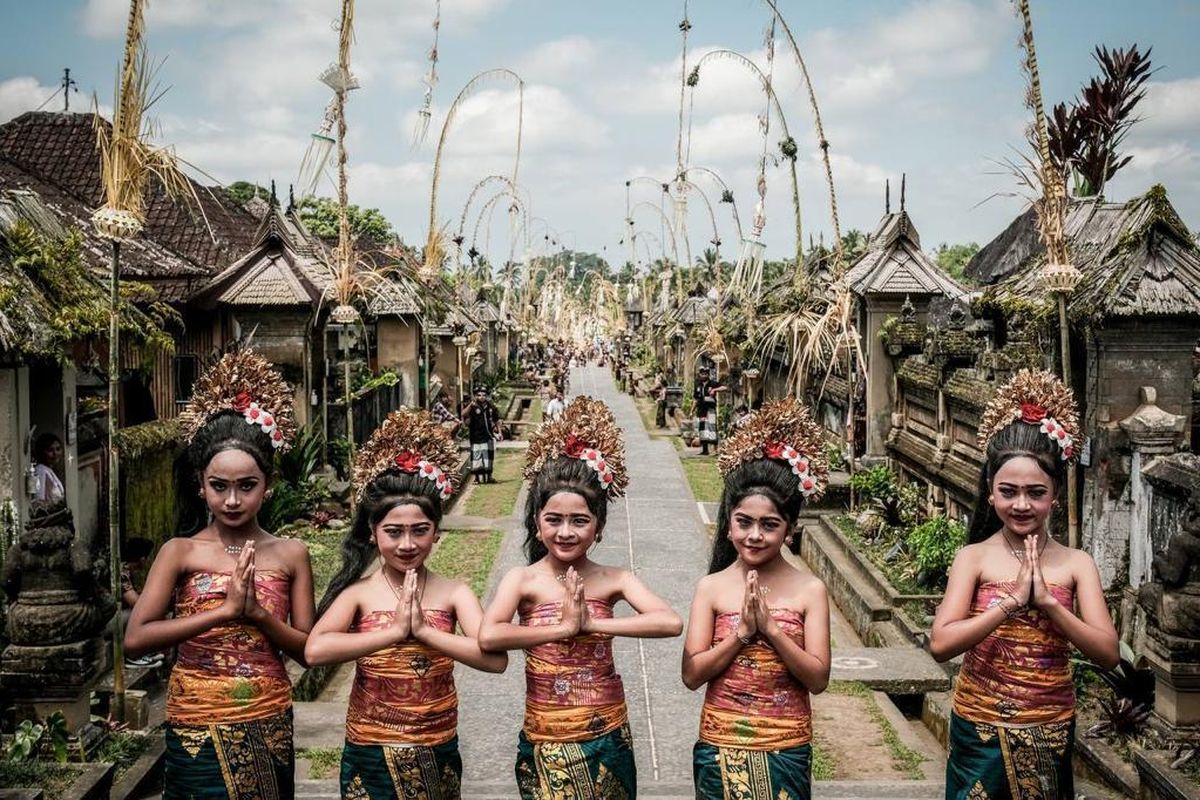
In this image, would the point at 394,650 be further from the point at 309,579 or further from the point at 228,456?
the point at 228,456

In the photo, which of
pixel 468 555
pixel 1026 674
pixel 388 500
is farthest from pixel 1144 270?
pixel 468 555

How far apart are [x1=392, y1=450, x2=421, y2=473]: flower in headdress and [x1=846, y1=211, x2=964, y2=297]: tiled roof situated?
Answer: 12412 mm

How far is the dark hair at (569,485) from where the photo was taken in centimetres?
461

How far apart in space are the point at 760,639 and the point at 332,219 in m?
41.8

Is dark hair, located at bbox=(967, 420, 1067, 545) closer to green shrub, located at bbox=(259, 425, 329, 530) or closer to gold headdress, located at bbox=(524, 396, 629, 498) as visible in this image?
gold headdress, located at bbox=(524, 396, 629, 498)

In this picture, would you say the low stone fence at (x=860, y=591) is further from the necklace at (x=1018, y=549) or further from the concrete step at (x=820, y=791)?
the necklace at (x=1018, y=549)

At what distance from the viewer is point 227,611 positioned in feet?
14.1

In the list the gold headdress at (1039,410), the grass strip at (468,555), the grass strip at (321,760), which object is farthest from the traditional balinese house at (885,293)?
the gold headdress at (1039,410)

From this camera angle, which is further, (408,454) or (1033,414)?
(1033,414)

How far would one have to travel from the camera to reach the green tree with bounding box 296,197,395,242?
41.1 metres

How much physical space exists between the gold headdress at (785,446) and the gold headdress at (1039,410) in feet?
2.56

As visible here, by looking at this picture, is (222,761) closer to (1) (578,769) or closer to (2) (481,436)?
(1) (578,769)

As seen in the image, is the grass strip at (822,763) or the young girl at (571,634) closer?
the young girl at (571,634)

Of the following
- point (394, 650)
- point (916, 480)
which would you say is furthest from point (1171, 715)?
point (916, 480)
